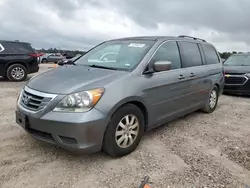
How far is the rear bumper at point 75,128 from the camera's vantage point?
2586mm

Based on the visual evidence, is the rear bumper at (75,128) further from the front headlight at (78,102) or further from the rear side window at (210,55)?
the rear side window at (210,55)

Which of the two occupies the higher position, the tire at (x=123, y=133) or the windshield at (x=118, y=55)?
the windshield at (x=118, y=55)

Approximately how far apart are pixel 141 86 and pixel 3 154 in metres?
2.00

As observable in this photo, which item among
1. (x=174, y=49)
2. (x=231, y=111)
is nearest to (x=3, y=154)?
(x=174, y=49)

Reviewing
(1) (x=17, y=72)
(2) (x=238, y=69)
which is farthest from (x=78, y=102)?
(1) (x=17, y=72)

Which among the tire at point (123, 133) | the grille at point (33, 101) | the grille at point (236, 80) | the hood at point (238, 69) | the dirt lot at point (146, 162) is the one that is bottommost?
the dirt lot at point (146, 162)

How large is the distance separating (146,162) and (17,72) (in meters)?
7.86

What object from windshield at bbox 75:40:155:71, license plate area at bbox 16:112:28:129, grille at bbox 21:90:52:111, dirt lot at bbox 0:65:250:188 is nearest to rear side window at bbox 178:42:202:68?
windshield at bbox 75:40:155:71

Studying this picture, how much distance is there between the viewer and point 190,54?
14.7 feet

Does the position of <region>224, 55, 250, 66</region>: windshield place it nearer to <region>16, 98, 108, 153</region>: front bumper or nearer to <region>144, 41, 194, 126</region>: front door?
<region>144, 41, 194, 126</region>: front door

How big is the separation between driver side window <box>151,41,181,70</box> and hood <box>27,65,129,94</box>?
0.76 meters

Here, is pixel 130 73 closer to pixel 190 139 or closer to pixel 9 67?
pixel 190 139

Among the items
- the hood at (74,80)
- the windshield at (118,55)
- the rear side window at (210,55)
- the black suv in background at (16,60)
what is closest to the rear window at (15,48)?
the black suv in background at (16,60)

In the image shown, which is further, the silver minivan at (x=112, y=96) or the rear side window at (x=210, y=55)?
the rear side window at (x=210, y=55)
